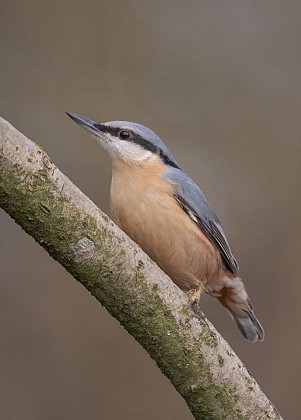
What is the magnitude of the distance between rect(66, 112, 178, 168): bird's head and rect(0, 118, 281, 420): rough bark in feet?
2.81

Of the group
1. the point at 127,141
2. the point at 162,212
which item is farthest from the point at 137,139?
the point at 162,212

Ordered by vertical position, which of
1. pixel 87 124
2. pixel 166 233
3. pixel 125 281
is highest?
pixel 87 124

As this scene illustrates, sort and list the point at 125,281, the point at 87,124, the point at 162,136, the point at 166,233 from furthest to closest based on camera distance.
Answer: the point at 162,136
the point at 87,124
the point at 166,233
the point at 125,281

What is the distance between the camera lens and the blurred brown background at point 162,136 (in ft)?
15.5

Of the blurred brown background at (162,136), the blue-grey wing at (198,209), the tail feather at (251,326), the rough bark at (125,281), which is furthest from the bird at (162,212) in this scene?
the blurred brown background at (162,136)

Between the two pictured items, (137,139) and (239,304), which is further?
(239,304)

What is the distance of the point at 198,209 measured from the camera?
116 inches

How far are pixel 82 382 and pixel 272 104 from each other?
2.32m

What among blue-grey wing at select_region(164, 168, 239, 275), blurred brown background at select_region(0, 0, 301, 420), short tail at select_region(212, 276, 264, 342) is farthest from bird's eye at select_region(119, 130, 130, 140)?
blurred brown background at select_region(0, 0, 301, 420)

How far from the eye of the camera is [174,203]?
9.39ft

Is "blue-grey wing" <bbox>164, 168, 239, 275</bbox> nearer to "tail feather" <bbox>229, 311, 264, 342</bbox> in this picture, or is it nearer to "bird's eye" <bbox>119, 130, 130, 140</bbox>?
"bird's eye" <bbox>119, 130, 130, 140</bbox>

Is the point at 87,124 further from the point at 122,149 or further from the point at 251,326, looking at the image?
the point at 251,326

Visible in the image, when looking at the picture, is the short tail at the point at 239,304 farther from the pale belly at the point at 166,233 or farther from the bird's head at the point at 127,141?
the bird's head at the point at 127,141

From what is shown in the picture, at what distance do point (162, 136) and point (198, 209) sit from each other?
2.31m
